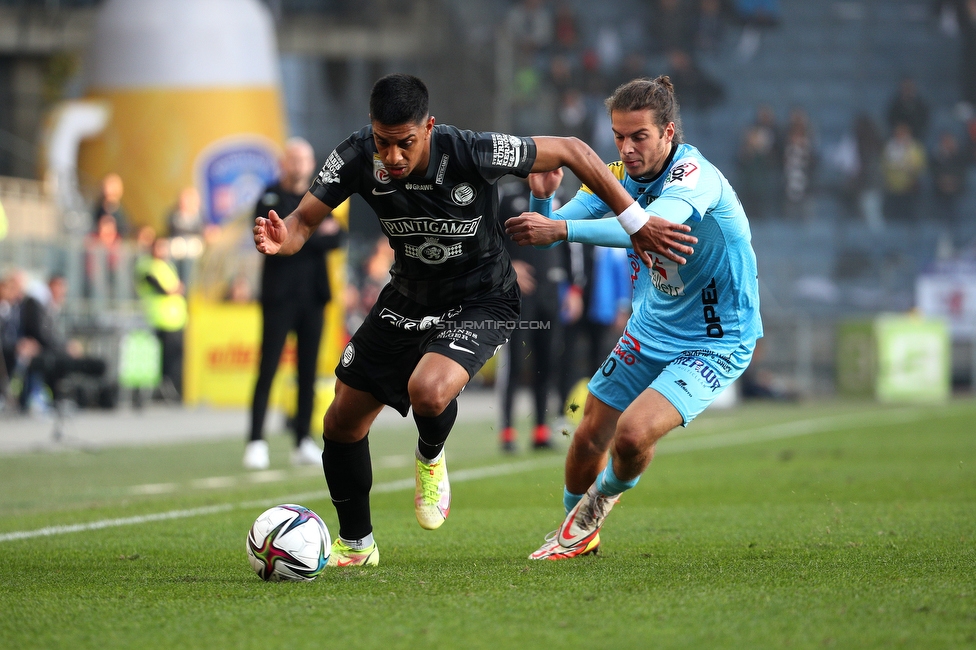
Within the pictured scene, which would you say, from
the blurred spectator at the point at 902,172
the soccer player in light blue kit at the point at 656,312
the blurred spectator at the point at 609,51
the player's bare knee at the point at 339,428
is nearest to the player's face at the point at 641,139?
the soccer player in light blue kit at the point at 656,312

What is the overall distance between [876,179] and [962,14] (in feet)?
16.9

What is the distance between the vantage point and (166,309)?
18266mm

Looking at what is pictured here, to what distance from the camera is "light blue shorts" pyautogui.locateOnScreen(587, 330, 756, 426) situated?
17.4 ft

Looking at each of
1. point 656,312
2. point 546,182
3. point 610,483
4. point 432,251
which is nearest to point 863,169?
point 656,312

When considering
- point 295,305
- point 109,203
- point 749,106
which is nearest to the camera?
point 295,305

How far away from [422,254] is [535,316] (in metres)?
6.59

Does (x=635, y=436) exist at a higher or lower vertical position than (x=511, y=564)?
higher

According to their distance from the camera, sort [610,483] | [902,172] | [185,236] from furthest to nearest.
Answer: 1. [902,172]
2. [185,236]
3. [610,483]

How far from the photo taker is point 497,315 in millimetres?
5430

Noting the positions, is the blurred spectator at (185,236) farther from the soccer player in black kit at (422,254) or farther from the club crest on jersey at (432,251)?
the club crest on jersey at (432,251)

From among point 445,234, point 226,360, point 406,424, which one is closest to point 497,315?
point 445,234

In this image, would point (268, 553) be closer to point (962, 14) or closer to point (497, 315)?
point (497, 315)

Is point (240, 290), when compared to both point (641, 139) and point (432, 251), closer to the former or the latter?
point (432, 251)

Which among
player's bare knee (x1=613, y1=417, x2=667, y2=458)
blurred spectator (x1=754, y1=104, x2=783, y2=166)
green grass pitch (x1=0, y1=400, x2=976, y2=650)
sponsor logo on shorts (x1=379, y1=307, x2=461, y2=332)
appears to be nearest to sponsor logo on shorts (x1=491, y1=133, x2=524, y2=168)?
A: sponsor logo on shorts (x1=379, y1=307, x2=461, y2=332)
